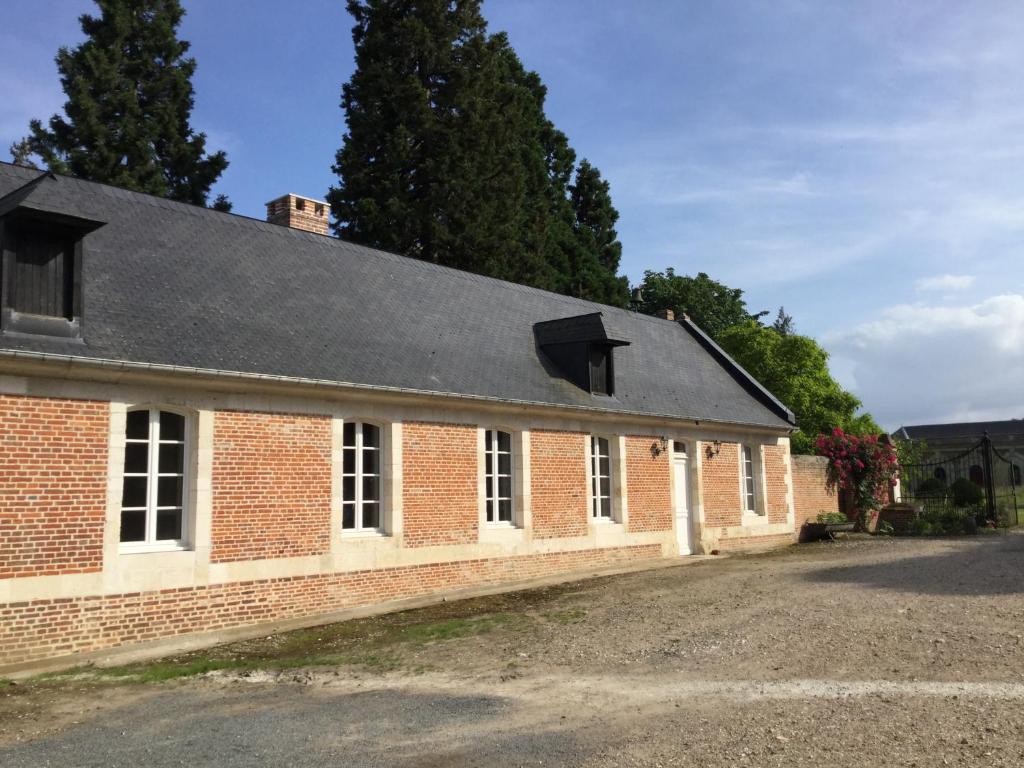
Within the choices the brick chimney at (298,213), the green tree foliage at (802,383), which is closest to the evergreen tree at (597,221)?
the green tree foliage at (802,383)

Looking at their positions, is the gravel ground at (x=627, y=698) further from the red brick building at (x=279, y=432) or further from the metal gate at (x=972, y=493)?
the metal gate at (x=972, y=493)

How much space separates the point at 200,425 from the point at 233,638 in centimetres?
254

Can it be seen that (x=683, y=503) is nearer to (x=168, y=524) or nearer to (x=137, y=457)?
(x=168, y=524)

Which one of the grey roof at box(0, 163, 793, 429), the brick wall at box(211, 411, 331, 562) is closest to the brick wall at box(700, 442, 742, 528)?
the grey roof at box(0, 163, 793, 429)

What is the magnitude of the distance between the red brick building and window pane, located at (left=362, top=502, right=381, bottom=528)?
0.03m

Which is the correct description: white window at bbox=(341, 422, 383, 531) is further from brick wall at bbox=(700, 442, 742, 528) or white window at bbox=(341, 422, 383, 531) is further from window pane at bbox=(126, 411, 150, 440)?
brick wall at bbox=(700, 442, 742, 528)

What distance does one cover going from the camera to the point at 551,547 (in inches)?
561

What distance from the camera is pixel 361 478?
1181 centimetres

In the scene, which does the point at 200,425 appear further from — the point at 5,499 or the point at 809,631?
the point at 809,631

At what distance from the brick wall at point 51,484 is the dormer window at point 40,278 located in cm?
88

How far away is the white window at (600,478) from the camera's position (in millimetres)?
15562

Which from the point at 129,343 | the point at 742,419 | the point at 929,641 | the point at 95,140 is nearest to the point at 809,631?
Answer: the point at 929,641

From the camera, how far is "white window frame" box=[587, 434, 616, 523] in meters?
15.2

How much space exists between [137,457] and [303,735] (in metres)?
4.91
